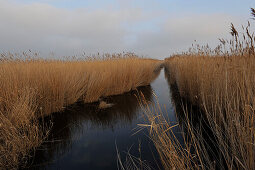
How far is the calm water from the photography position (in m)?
1.51

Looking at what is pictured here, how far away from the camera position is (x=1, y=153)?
47.8 inches

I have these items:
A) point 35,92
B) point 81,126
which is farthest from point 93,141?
point 35,92

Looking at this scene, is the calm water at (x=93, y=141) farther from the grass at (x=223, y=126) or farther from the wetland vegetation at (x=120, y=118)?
the grass at (x=223, y=126)

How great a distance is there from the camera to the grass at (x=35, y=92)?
4.59 ft

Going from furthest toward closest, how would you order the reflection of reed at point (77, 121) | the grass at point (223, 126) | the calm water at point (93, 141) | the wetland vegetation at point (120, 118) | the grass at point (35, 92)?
the reflection of reed at point (77, 121), the calm water at point (93, 141), the grass at point (35, 92), the wetland vegetation at point (120, 118), the grass at point (223, 126)

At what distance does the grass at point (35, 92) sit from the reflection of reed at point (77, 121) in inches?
5.3

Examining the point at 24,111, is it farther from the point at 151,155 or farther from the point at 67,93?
the point at 151,155

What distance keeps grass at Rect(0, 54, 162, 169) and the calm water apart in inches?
7.4

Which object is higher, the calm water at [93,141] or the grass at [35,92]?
the grass at [35,92]

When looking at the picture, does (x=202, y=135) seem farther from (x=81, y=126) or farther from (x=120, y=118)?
(x=81, y=126)

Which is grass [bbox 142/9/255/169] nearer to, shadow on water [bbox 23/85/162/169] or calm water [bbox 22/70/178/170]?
calm water [bbox 22/70/178/170]

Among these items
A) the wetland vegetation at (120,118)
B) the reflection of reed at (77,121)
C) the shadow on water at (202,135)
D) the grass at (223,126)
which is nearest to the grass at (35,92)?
the wetland vegetation at (120,118)

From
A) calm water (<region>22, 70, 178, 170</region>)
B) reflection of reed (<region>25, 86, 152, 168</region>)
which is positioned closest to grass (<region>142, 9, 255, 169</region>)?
calm water (<region>22, 70, 178, 170</region>)

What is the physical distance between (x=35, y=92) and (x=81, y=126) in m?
1.00
